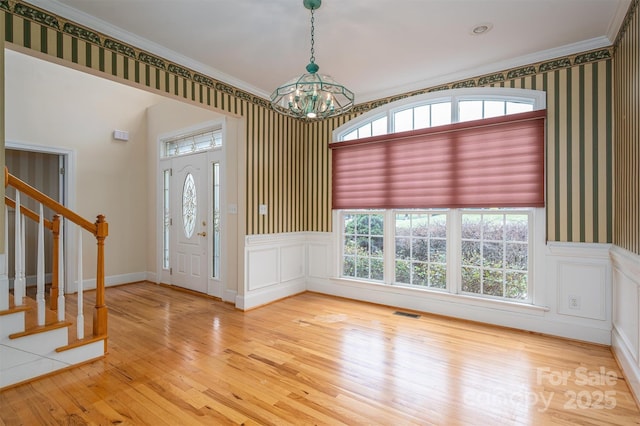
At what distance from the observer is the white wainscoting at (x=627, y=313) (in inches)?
88.7

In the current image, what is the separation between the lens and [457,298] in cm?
382

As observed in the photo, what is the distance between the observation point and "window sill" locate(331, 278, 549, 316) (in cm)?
342

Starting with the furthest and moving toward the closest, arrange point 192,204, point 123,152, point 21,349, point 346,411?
point 123,152
point 192,204
point 21,349
point 346,411

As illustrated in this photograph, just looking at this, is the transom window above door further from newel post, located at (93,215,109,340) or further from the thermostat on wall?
newel post, located at (93,215,109,340)

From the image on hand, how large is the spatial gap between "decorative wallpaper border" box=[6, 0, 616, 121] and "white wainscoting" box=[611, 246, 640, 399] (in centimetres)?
192

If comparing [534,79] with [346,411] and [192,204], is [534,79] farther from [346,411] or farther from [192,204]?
[192,204]

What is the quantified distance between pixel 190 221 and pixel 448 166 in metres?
4.02

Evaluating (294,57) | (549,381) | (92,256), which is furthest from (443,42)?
(92,256)

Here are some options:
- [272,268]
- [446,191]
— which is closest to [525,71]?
[446,191]

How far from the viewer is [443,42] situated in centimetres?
312

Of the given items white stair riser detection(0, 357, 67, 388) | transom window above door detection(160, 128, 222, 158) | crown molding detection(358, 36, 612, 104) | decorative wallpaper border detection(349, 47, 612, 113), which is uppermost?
crown molding detection(358, 36, 612, 104)

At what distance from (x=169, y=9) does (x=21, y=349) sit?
2937mm

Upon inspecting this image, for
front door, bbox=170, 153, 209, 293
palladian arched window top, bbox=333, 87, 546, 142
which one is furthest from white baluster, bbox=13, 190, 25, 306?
palladian arched window top, bbox=333, 87, 546, 142

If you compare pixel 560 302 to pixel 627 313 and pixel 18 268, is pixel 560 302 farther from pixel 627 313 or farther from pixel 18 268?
pixel 18 268
